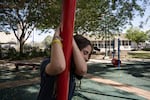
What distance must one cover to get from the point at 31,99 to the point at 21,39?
22.2 metres

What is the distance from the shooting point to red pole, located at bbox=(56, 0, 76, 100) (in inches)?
51.2

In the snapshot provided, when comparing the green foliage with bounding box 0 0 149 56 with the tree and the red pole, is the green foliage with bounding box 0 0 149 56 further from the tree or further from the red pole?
the tree

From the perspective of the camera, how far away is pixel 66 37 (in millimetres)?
1336

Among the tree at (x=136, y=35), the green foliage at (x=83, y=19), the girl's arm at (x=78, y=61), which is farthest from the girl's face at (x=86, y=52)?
the tree at (x=136, y=35)

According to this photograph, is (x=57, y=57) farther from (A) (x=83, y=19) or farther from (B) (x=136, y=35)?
(B) (x=136, y=35)

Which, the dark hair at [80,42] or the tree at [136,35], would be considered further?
the tree at [136,35]

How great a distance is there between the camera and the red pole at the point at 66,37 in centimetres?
130

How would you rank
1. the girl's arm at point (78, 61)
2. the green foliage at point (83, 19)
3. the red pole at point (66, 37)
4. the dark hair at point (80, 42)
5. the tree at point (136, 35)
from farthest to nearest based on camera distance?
the tree at point (136, 35) → the green foliage at point (83, 19) → the dark hair at point (80, 42) → the girl's arm at point (78, 61) → the red pole at point (66, 37)

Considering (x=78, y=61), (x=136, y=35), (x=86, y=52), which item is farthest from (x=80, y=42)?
(x=136, y=35)

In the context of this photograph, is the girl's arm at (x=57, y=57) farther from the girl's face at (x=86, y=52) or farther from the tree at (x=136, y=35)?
the tree at (x=136, y=35)

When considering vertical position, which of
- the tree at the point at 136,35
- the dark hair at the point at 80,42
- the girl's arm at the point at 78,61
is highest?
the tree at the point at 136,35

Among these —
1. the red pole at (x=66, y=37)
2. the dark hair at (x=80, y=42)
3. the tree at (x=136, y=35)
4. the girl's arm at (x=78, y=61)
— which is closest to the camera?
the red pole at (x=66, y=37)

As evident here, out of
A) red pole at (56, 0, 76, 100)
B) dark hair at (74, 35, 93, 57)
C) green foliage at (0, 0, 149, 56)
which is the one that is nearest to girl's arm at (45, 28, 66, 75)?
red pole at (56, 0, 76, 100)

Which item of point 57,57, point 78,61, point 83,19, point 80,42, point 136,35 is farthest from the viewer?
point 136,35
